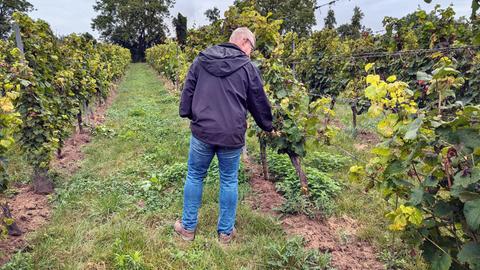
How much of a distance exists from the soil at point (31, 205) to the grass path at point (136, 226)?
133 millimetres

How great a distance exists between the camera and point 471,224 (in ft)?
4.72

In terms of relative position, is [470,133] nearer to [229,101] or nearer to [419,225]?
[419,225]

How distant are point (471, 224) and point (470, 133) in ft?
1.21

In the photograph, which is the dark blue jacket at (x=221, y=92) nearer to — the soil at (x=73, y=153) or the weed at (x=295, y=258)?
the weed at (x=295, y=258)

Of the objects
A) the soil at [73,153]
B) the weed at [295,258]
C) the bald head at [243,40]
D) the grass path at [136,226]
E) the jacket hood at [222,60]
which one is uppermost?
the bald head at [243,40]

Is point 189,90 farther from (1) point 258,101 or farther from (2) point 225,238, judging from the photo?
(2) point 225,238

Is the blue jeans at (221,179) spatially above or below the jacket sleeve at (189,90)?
below

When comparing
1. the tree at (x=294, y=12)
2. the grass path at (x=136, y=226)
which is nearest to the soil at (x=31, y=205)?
the grass path at (x=136, y=226)

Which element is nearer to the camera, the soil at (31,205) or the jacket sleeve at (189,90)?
the jacket sleeve at (189,90)

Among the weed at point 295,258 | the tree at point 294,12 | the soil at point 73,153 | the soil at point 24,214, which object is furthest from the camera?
the tree at point 294,12

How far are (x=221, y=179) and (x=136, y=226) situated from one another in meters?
0.94

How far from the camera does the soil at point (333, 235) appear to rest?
→ 10.00ft

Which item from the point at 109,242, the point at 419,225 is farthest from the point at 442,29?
the point at 109,242

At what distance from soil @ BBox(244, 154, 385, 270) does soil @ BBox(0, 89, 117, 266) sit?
7.45 ft
